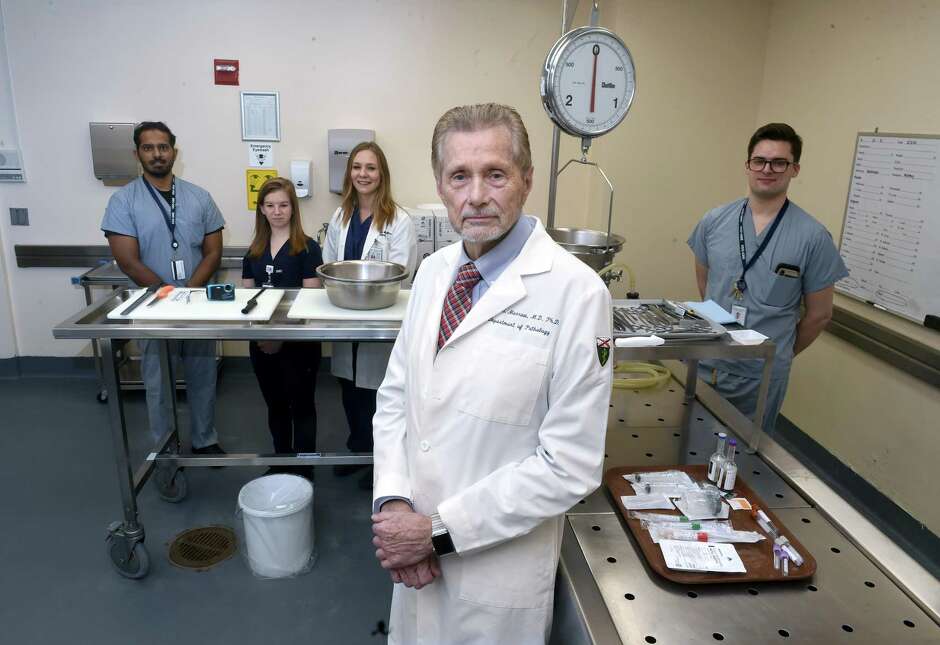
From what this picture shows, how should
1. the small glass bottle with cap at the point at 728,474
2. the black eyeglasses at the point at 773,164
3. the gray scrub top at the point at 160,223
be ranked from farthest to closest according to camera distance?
the gray scrub top at the point at 160,223
the black eyeglasses at the point at 773,164
the small glass bottle with cap at the point at 728,474

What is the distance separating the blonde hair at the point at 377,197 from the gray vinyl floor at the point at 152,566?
1.17m

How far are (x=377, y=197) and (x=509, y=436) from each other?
181 centimetres

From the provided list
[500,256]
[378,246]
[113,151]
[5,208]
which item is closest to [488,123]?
[500,256]

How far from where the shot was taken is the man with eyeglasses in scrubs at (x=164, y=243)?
2.77 meters

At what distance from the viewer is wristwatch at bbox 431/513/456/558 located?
1099mm

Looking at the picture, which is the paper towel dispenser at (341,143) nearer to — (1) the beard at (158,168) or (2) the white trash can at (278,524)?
(1) the beard at (158,168)

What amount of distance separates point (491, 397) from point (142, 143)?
239cm

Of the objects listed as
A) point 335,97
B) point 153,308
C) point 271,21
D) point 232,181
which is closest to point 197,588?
point 153,308

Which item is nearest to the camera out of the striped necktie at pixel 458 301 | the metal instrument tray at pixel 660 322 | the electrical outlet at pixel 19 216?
the striped necktie at pixel 458 301

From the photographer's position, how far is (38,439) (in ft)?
10.5

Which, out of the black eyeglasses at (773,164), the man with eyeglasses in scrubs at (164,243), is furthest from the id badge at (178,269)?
the black eyeglasses at (773,164)

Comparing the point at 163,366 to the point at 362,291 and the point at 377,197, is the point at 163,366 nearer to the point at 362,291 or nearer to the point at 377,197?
the point at 377,197

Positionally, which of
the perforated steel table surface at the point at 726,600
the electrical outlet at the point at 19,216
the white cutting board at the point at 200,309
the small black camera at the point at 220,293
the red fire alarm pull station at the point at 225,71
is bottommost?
the perforated steel table surface at the point at 726,600

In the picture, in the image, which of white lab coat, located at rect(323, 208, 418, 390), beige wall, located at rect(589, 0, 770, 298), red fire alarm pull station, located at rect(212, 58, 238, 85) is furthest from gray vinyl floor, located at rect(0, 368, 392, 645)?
beige wall, located at rect(589, 0, 770, 298)
